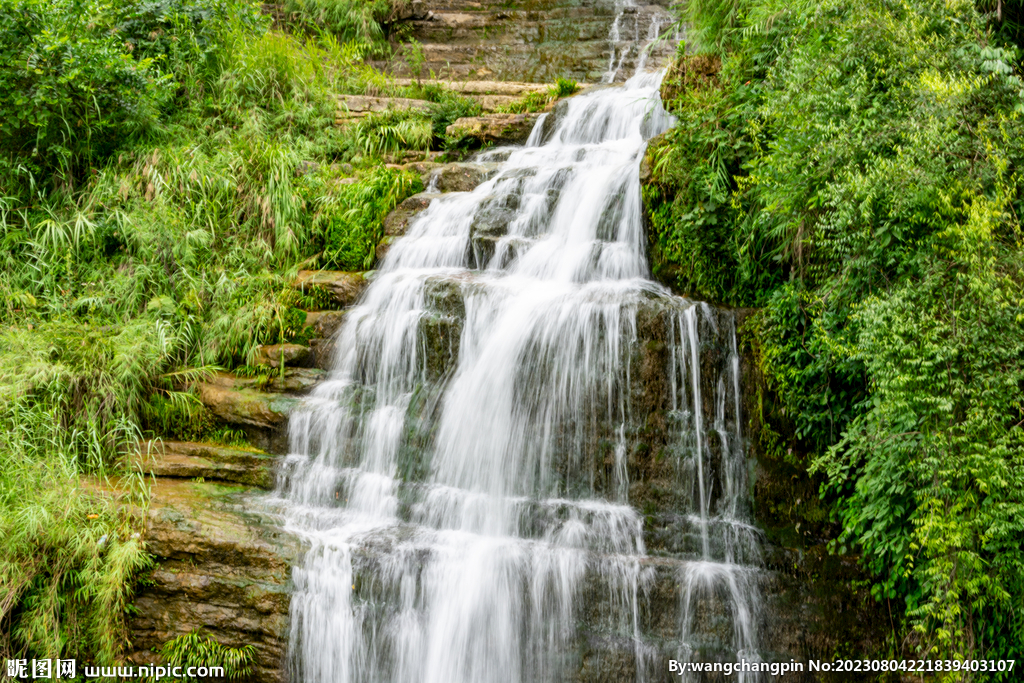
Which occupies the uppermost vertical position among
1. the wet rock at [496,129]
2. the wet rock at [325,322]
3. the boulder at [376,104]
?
the boulder at [376,104]

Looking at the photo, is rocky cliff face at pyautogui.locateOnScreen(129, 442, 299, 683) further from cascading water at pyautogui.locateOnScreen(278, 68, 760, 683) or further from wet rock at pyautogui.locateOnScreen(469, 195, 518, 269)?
wet rock at pyautogui.locateOnScreen(469, 195, 518, 269)

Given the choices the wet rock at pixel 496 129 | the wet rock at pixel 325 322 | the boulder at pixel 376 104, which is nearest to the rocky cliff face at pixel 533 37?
the boulder at pixel 376 104

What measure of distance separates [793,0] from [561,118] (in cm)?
439

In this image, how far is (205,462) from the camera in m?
6.12

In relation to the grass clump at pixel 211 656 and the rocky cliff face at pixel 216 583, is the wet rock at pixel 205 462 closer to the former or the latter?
the rocky cliff face at pixel 216 583

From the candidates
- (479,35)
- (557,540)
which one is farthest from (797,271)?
(479,35)

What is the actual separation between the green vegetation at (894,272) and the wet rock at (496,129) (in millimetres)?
4028

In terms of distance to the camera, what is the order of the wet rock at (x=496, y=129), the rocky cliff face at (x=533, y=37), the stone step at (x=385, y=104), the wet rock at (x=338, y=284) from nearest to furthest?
the wet rock at (x=338, y=284) < the wet rock at (x=496, y=129) < the stone step at (x=385, y=104) < the rocky cliff face at (x=533, y=37)

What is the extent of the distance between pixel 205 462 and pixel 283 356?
1.25m

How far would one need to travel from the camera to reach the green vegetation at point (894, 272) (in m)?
3.64

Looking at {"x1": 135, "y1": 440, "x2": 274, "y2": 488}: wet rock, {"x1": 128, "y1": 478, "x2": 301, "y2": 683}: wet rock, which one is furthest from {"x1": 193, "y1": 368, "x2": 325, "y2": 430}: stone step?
{"x1": 128, "y1": 478, "x2": 301, "y2": 683}: wet rock

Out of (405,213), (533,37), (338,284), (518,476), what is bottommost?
(518,476)

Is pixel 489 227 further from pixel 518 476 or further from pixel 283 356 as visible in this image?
pixel 518 476

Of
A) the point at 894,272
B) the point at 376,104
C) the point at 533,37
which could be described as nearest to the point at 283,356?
the point at 376,104
